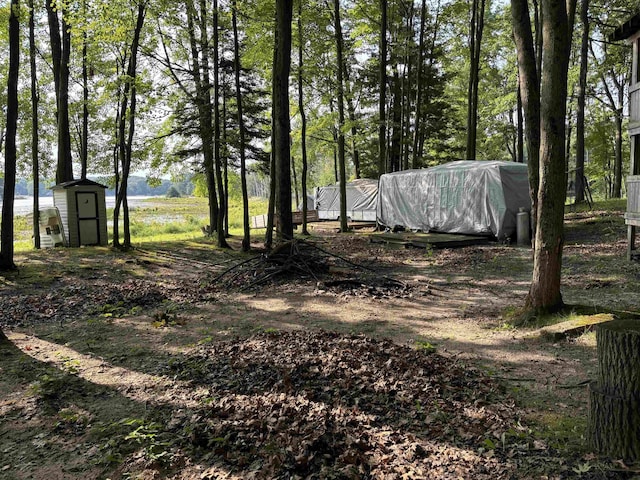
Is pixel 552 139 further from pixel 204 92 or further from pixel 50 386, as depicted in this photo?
pixel 204 92

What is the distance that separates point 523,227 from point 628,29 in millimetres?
5684

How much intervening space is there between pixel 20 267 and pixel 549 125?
1198cm

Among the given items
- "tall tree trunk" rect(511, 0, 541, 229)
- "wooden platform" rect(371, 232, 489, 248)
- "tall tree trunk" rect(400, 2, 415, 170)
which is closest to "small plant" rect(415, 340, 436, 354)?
"tall tree trunk" rect(511, 0, 541, 229)

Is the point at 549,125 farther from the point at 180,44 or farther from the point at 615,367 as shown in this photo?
the point at 180,44

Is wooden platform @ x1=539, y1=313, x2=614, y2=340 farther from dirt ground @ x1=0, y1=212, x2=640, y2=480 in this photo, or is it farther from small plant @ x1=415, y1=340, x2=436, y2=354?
small plant @ x1=415, y1=340, x2=436, y2=354

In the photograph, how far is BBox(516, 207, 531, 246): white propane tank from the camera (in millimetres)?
13606

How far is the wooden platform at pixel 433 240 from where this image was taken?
14.5 metres

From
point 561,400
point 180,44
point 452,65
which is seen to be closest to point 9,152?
point 180,44

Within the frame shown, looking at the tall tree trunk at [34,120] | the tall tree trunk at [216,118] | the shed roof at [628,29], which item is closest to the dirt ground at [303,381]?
the shed roof at [628,29]

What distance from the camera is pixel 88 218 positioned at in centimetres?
1658

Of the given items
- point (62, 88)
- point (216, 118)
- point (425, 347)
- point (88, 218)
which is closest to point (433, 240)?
point (216, 118)

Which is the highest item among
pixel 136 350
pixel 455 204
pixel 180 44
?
pixel 180 44

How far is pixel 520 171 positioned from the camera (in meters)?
15.0

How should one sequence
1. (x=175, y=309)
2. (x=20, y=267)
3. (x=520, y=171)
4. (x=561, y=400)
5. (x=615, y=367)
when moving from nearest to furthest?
(x=615, y=367), (x=561, y=400), (x=175, y=309), (x=20, y=267), (x=520, y=171)
